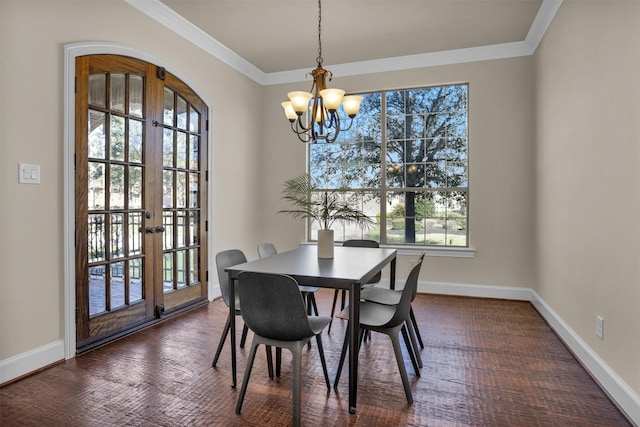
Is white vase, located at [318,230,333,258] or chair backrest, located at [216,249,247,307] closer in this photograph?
chair backrest, located at [216,249,247,307]

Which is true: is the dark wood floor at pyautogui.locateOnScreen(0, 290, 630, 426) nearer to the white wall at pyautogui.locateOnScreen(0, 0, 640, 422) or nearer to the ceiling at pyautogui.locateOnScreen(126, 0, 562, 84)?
the white wall at pyautogui.locateOnScreen(0, 0, 640, 422)

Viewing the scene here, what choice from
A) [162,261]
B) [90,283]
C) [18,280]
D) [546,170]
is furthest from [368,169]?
[18,280]

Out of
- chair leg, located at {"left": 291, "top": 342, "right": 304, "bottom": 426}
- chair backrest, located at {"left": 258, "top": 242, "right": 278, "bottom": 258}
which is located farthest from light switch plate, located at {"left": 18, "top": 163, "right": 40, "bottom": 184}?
chair leg, located at {"left": 291, "top": 342, "right": 304, "bottom": 426}

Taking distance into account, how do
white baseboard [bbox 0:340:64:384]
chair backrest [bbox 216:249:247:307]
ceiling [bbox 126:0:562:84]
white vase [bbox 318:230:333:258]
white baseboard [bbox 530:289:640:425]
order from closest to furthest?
white baseboard [bbox 530:289:640:425] → white baseboard [bbox 0:340:64:384] → chair backrest [bbox 216:249:247:307] → white vase [bbox 318:230:333:258] → ceiling [bbox 126:0:562:84]

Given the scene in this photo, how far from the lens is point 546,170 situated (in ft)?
12.8

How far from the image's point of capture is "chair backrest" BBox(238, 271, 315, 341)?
1930 mm

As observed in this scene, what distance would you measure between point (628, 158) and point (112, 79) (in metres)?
3.74

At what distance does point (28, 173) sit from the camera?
2.58 m

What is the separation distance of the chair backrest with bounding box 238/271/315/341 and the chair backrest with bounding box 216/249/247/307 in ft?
1.97

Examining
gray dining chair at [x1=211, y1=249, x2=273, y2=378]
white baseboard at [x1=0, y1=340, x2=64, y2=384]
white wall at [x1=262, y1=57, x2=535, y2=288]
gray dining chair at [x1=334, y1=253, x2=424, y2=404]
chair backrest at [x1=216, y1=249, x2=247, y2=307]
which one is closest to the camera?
gray dining chair at [x1=334, y1=253, x2=424, y2=404]

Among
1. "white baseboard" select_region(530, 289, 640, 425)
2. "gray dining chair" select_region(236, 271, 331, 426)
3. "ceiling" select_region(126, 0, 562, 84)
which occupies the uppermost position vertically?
"ceiling" select_region(126, 0, 562, 84)

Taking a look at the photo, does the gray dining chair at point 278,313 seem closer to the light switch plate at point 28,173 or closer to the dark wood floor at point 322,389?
the dark wood floor at point 322,389

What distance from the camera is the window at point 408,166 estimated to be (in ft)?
15.9

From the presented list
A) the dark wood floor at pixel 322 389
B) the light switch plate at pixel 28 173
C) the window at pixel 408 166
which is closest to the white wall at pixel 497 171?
the window at pixel 408 166
